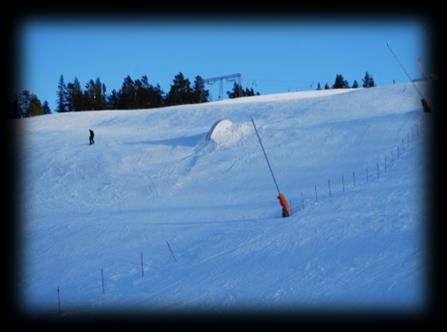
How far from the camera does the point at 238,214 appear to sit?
1709 cm

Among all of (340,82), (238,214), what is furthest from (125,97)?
(238,214)

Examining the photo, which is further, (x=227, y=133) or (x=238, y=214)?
(x=227, y=133)

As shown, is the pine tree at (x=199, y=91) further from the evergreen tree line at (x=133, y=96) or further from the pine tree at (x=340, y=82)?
the pine tree at (x=340, y=82)

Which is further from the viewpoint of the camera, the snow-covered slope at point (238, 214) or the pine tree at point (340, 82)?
the pine tree at point (340, 82)

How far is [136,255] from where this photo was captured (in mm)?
14766

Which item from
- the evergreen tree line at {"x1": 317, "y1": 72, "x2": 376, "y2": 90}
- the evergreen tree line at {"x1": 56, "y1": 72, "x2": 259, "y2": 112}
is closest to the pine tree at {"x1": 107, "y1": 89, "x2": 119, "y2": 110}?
the evergreen tree line at {"x1": 56, "y1": 72, "x2": 259, "y2": 112}

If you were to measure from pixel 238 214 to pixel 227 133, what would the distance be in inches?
511

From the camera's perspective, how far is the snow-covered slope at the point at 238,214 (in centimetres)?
1012

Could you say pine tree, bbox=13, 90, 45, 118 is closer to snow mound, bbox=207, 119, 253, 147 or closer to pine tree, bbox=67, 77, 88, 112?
pine tree, bbox=67, 77, 88, 112

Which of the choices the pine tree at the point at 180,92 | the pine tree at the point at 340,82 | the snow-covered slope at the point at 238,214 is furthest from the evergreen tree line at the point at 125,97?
the snow-covered slope at the point at 238,214

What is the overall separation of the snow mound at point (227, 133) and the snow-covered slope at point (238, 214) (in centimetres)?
9

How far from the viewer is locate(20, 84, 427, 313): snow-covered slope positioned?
33.2 feet

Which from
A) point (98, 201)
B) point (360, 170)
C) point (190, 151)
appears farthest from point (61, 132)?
point (360, 170)

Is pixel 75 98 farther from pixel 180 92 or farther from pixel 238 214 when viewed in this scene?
pixel 238 214
